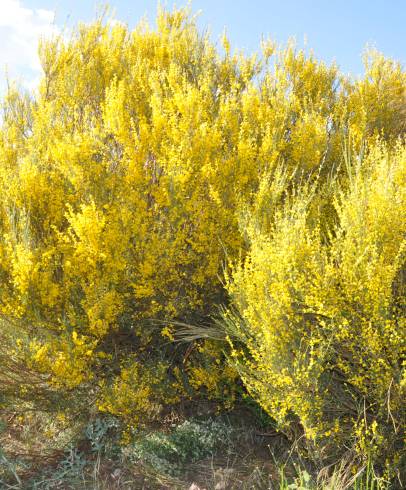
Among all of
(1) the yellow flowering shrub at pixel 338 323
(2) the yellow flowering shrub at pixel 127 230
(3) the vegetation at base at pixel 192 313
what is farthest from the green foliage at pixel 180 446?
(1) the yellow flowering shrub at pixel 338 323

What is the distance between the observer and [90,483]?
135 inches

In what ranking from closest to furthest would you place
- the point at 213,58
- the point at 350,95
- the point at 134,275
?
the point at 134,275
the point at 213,58
the point at 350,95

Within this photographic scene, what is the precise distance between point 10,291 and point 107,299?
2.22 feet

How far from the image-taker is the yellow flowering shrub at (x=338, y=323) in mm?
2701

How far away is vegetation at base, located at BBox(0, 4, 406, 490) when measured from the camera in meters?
2.83

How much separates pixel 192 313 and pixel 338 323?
1.51m

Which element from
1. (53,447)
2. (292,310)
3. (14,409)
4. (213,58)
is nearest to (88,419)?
(53,447)

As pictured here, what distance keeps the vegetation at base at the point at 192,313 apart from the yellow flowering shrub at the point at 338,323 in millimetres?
16

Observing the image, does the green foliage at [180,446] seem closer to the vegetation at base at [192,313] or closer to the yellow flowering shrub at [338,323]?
the vegetation at base at [192,313]

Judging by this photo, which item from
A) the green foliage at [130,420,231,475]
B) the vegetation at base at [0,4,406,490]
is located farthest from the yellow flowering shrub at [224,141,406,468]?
the green foliage at [130,420,231,475]

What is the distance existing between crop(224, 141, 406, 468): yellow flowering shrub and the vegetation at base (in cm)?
2

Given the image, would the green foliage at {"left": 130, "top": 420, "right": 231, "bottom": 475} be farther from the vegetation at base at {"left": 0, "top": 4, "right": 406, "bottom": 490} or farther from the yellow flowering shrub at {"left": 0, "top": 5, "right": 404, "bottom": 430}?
the yellow flowering shrub at {"left": 0, "top": 5, "right": 404, "bottom": 430}

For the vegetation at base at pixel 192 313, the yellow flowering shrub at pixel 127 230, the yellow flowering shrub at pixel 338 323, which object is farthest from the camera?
the yellow flowering shrub at pixel 127 230

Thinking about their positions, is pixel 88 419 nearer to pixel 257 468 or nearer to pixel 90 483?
pixel 90 483
